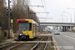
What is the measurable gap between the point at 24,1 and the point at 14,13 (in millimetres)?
7253

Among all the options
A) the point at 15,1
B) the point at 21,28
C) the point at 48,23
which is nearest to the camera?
the point at 21,28

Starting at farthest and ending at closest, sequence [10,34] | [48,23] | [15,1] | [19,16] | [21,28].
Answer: [48,23] → [15,1] → [19,16] → [10,34] → [21,28]

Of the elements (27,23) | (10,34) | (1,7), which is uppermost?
(1,7)

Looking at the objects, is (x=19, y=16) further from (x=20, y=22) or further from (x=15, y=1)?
(x=20, y=22)

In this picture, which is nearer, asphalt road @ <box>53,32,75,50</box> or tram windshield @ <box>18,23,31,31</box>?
asphalt road @ <box>53,32,75,50</box>

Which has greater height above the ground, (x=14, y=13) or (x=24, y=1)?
(x=24, y=1)

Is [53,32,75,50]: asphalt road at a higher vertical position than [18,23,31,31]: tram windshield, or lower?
lower

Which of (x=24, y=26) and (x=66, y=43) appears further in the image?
(x=24, y=26)

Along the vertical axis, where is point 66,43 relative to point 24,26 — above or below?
below

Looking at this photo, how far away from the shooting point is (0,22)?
4169 cm

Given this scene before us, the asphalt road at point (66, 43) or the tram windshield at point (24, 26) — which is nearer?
the asphalt road at point (66, 43)

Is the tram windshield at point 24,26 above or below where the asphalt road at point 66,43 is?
above

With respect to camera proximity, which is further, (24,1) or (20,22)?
(24,1)

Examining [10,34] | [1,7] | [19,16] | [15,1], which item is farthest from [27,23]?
[15,1]
